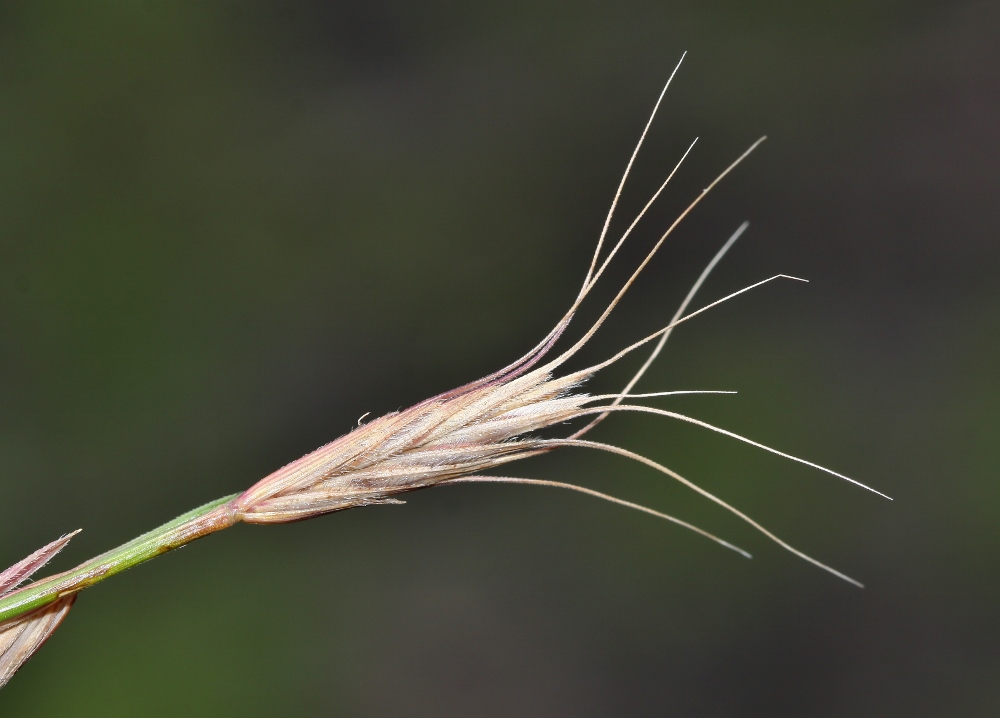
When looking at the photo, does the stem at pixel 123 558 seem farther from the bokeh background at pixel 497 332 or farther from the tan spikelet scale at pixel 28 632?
the bokeh background at pixel 497 332

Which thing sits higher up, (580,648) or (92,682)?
(92,682)

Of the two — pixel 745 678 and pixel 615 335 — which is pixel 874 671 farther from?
pixel 615 335

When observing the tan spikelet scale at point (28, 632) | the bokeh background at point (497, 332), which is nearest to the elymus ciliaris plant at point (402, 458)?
the tan spikelet scale at point (28, 632)

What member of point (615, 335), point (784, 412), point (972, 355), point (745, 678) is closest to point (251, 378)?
point (615, 335)

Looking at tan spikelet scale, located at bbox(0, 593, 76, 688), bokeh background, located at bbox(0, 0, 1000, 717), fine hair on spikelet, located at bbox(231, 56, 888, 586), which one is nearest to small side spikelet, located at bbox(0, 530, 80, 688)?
tan spikelet scale, located at bbox(0, 593, 76, 688)

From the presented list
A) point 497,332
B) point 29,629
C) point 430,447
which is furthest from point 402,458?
point 497,332

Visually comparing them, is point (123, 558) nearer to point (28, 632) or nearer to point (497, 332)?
point (28, 632)
